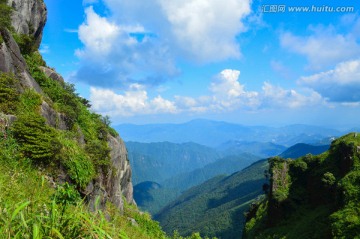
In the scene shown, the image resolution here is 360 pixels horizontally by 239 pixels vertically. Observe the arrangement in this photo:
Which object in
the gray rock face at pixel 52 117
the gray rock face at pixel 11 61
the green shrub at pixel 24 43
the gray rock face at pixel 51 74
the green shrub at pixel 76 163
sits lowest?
the green shrub at pixel 76 163

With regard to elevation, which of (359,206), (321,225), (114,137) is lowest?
(321,225)

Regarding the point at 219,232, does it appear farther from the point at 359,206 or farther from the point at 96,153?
the point at 96,153

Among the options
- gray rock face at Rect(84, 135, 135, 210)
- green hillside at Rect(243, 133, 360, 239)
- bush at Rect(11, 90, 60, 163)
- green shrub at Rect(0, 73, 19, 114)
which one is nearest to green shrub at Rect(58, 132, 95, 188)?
gray rock face at Rect(84, 135, 135, 210)

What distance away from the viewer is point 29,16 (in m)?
42.8

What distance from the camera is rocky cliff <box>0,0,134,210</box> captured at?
21.5 meters

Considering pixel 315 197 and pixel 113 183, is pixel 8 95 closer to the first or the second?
pixel 113 183

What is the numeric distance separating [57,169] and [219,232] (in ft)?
554

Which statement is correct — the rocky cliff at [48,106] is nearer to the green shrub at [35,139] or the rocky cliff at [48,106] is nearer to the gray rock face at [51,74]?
the gray rock face at [51,74]

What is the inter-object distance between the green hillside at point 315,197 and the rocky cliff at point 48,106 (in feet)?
75.4

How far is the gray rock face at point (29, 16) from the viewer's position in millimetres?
36969

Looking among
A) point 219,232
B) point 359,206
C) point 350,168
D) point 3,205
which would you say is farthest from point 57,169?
point 219,232

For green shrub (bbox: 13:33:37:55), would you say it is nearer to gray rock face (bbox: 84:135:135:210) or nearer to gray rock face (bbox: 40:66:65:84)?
gray rock face (bbox: 40:66:65:84)

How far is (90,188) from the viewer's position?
21.5 meters

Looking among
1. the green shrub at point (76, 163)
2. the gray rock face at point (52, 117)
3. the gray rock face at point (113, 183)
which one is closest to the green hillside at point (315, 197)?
the gray rock face at point (113, 183)
